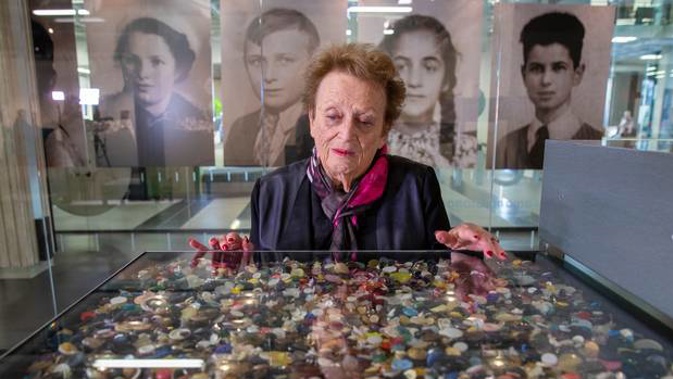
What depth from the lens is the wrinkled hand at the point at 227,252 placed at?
1.18m

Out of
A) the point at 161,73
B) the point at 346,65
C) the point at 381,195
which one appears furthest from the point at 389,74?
the point at 161,73

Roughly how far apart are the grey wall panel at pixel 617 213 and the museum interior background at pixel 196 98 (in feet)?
7.75

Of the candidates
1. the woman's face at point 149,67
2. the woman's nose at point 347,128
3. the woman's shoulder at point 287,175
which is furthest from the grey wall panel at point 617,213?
the woman's face at point 149,67

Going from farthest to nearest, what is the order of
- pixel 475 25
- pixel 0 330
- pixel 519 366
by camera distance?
1. pixel 475 25
2. pixel 0 330
3. pixel 519 366

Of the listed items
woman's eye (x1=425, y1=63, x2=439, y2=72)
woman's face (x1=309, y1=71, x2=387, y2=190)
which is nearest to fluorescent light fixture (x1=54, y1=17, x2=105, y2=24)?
woman's eye (x1=425, y1=63, x2=439, y2=72)

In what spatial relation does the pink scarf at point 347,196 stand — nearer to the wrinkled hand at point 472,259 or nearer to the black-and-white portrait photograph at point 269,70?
the wrinkled hand at point 472,259

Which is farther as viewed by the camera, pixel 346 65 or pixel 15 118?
pixel 15 118

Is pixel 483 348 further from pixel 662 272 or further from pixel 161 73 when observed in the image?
pixel 161 73

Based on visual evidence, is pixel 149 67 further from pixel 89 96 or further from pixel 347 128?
pixel 347 128

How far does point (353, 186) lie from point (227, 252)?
475 mm

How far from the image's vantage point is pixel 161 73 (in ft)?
11.6

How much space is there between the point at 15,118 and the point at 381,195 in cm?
360

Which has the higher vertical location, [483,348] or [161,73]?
[161,73]

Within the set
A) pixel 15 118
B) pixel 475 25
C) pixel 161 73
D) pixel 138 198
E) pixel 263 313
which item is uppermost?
pixel 475 25
